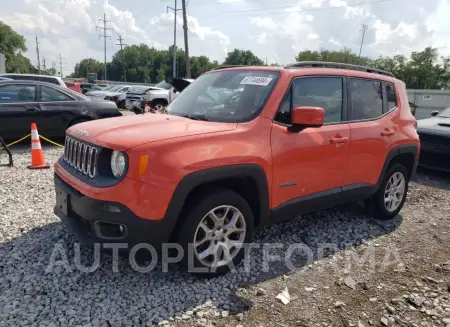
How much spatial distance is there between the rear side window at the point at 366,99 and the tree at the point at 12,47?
8321 centimetres

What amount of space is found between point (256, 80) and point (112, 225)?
6.15ft

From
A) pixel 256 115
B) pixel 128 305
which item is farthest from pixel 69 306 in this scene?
pixel 256 115

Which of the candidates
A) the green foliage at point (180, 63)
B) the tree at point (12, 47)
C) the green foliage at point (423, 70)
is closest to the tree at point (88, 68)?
the green foliage at point (180, 63)

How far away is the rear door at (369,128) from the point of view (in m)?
3.97

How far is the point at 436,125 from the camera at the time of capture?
7152mm

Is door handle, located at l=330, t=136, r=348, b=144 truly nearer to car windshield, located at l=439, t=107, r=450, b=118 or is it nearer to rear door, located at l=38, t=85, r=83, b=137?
car windshield, located at l=439, t=107, r=450, b=118

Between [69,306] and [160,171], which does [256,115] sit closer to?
[160,171]

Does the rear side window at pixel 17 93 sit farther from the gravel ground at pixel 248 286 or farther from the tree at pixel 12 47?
the tree at pixel 12 47

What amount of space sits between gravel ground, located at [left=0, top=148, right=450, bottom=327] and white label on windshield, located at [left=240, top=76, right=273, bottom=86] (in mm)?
1646

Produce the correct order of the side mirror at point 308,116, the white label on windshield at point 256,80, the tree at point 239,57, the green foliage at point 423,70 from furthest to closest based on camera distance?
the tree at point 239,57 → the green foliage at point 423,70 → the white label on windshield at point 256,80 → the side mirror at point 308,116

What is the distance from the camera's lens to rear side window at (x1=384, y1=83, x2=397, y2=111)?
4.47 m

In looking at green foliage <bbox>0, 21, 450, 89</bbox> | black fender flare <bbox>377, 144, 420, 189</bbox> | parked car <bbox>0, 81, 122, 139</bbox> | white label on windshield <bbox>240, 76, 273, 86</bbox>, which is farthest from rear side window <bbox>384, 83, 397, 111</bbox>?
green foliage <bbox>0, 21, 450, 89</bbox>

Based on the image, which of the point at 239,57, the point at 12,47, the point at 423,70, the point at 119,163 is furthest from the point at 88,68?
the point at 119,163

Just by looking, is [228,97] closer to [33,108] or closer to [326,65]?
[326,65]
